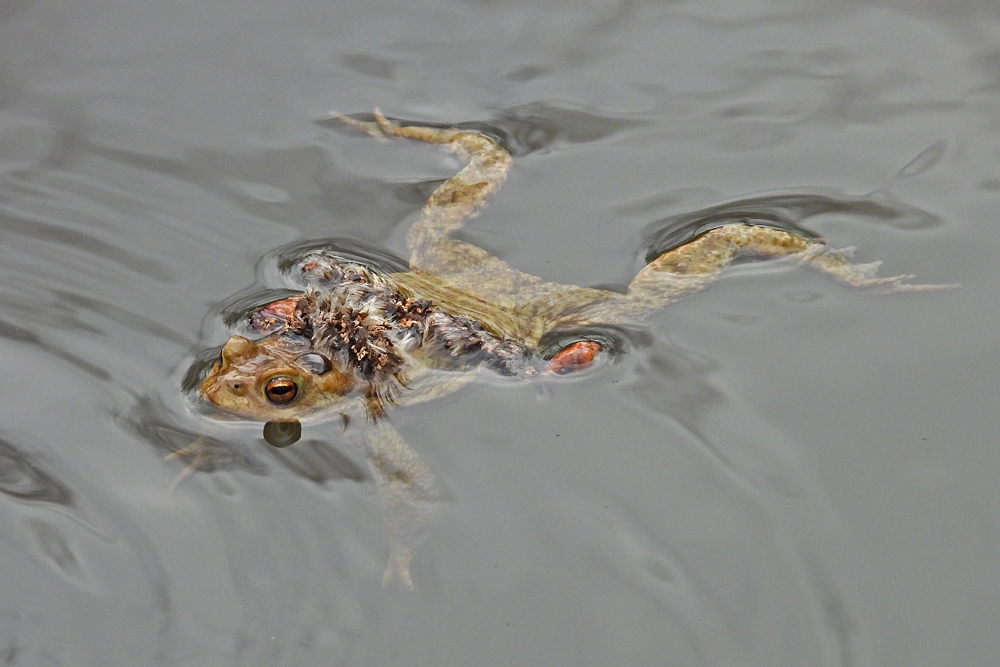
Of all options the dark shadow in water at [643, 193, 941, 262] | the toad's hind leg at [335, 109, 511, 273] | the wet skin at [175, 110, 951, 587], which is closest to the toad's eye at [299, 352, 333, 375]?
the wet skin at [175, 110, 951, 587]

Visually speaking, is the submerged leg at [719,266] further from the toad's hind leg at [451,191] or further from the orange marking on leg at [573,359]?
the toad's hind leg at [451,191]

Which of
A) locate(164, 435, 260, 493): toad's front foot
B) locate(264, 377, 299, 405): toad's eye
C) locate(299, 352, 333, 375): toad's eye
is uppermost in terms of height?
locate(299, 352, 333, 375): toad's eye

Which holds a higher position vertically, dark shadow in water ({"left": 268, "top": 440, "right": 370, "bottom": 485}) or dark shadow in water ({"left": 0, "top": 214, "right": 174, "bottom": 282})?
dark shadow in water ({"left": 0, "top": 214, "right": 174, "bottom": 282})

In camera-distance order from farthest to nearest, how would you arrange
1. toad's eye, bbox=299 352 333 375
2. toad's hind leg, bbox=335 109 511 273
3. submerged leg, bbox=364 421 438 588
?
toad's hind leg, bbox=335 109 511 273
toad's eye, bbox=299 352 333 375
submerged leg, bbox=364 421 438 588

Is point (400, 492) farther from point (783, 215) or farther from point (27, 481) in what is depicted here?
point (783, 215)

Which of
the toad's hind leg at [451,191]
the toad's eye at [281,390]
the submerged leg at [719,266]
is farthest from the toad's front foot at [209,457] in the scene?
the submerged leg at [719,266]

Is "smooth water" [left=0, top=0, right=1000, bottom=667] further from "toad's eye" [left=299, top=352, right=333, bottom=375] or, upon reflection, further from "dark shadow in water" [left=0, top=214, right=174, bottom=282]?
"toad's eye" [left=299, top=352, right=333, bottom=375]

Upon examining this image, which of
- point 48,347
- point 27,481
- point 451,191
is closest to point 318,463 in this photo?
point 27,481

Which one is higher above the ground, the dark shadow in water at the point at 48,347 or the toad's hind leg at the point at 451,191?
the toad's hind leg at the point at 451,191

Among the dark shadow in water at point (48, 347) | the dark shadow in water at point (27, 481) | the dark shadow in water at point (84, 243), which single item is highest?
the dark shadow in water at point (84, 243)
